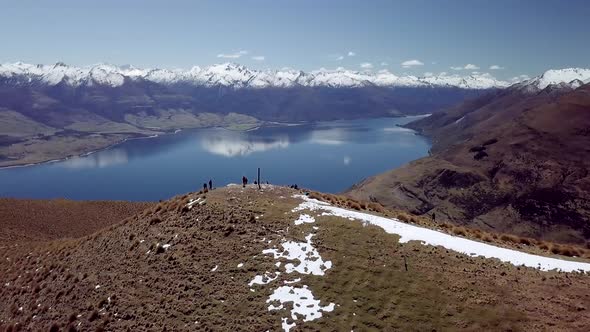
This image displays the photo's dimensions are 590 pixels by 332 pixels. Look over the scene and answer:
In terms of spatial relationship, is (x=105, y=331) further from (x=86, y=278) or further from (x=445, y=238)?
(x=445, y=238)

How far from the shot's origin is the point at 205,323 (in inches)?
976

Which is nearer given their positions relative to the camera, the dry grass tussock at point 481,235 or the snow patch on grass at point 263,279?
the snow patch on grass at point 263,279

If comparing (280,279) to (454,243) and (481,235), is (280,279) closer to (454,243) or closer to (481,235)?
(454,243)

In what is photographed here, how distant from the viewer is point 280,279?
27.1m

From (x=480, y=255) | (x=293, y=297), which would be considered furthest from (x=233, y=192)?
(x=480, y=255)

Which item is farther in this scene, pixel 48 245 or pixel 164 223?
pixel 48 245

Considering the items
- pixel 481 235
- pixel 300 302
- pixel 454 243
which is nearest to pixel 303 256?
pixel 300 302

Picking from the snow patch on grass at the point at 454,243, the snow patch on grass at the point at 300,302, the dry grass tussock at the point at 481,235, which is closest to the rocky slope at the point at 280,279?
the snow patch on grass at the point at 300,302

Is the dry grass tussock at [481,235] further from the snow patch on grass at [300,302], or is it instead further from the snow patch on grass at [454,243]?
the snow patch on grass at [300,302]

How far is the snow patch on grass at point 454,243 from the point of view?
94.4 feet

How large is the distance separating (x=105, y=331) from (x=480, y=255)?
24.9m

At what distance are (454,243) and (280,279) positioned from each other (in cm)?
1309

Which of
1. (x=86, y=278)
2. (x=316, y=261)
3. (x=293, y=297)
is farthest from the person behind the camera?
(x=86, y=278)

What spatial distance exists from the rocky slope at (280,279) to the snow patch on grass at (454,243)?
17 centimetres
